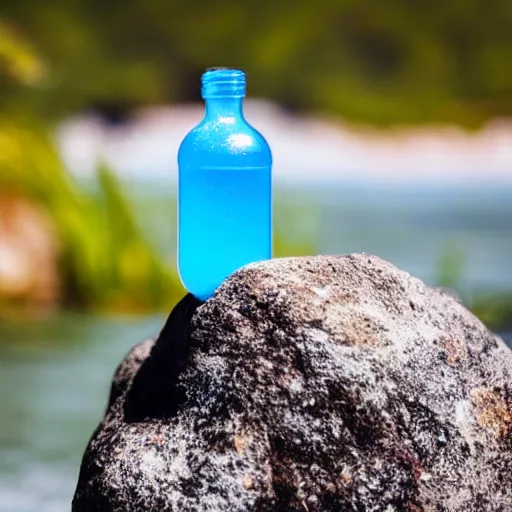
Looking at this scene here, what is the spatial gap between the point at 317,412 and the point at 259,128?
1124 cm

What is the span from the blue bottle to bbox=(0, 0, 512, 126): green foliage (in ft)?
37.3

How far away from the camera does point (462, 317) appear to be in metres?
2.13

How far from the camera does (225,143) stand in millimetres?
2191

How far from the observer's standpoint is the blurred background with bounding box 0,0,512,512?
7996 millimetres

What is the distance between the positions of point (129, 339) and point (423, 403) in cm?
552

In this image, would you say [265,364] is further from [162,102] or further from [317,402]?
[162,102]

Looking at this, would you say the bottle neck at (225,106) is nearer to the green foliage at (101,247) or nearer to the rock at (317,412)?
the rock at (317,412)

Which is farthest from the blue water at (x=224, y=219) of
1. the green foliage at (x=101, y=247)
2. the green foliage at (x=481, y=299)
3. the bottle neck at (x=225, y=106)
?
the green foliage at (x=101, y=247)

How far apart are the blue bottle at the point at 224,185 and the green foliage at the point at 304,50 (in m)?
11.4

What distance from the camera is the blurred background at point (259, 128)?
7996 mm

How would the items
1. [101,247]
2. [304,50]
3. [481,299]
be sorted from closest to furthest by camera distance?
1. [481,299]
2. [101,247]
3. [304,50]

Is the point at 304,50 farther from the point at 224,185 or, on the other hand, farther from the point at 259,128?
the point at 224,185

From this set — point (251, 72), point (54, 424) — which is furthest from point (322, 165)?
point (54, 424)

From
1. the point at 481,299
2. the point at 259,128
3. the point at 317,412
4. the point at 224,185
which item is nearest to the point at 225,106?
the point at 224,185
